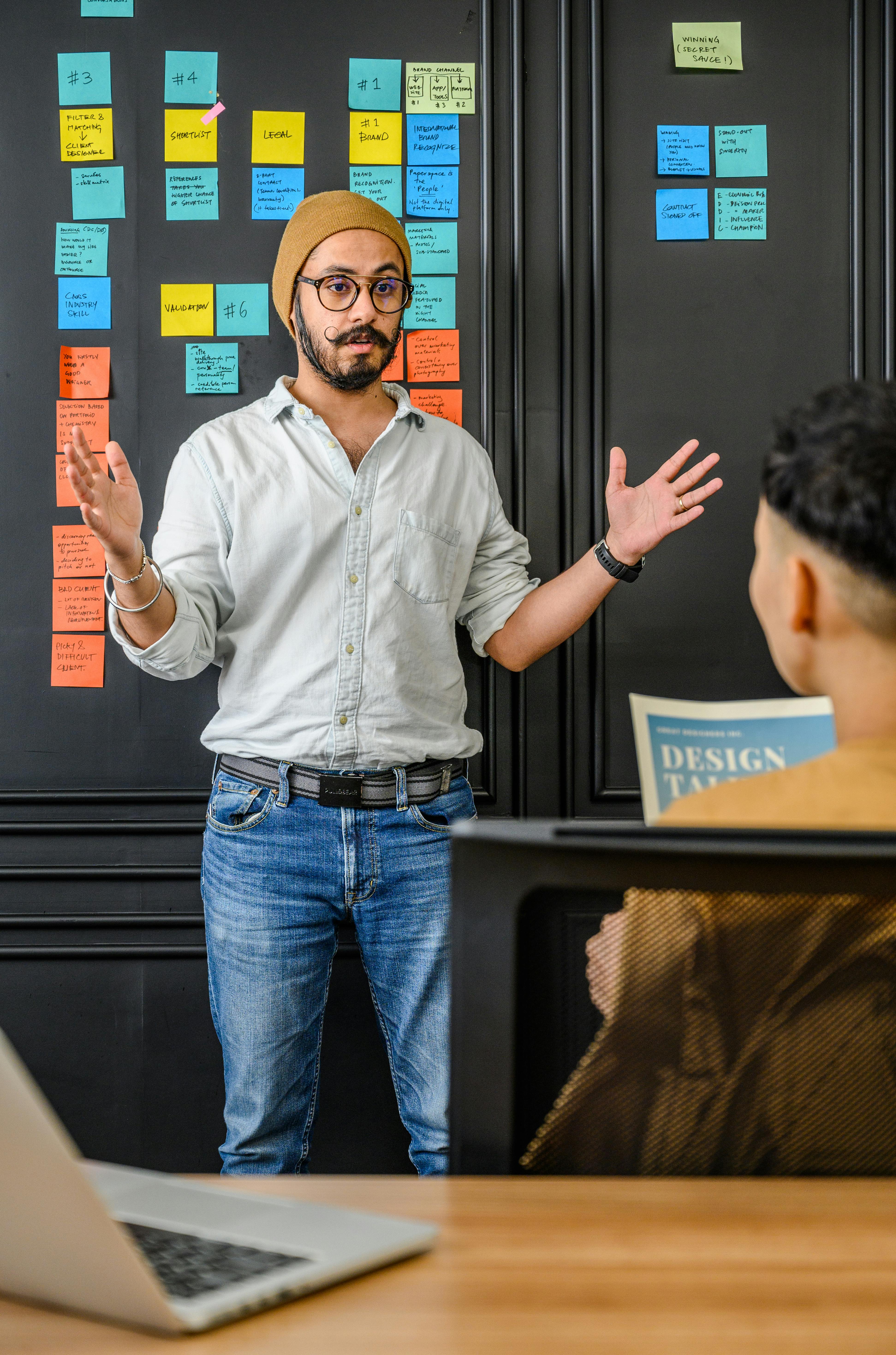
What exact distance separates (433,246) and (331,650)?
0.90 metres

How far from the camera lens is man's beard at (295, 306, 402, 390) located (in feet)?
6.61

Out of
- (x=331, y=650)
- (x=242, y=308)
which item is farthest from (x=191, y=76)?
(x=331, y=650)

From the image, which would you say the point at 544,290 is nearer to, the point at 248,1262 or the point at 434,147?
the point at 434,147

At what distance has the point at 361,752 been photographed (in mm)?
1931

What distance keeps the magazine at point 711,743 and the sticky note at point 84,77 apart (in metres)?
1.70

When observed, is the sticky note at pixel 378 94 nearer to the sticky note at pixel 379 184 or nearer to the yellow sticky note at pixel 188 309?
the sticky note at pixel 379 184

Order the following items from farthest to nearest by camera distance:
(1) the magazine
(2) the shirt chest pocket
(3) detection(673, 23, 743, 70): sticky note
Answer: (3) detection(673, 23, 743, 70): sticky note < (2) the shirt chest pocket < (1) the magazine

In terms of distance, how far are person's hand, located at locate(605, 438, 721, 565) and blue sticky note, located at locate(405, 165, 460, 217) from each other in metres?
0.63

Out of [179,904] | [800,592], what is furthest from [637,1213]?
[179,904]

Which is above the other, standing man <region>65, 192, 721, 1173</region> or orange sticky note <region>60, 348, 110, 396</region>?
orange sticky note <region>60, 348, 110, 396</region>

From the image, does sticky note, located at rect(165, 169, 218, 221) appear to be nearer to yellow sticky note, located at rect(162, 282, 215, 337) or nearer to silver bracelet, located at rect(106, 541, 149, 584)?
yellow sticky note, located at rect(162, 282, 215, 337)

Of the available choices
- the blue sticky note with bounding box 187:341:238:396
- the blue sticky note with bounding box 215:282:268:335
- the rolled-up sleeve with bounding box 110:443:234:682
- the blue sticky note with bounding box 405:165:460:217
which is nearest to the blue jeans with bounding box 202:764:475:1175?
the rolled-up sleeve with bounding box 110:443:234:682

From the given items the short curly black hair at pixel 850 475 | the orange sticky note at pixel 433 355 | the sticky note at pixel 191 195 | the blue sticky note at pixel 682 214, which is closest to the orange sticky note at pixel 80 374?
the sticky note at pixel 191 195

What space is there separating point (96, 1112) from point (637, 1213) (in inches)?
75.3
